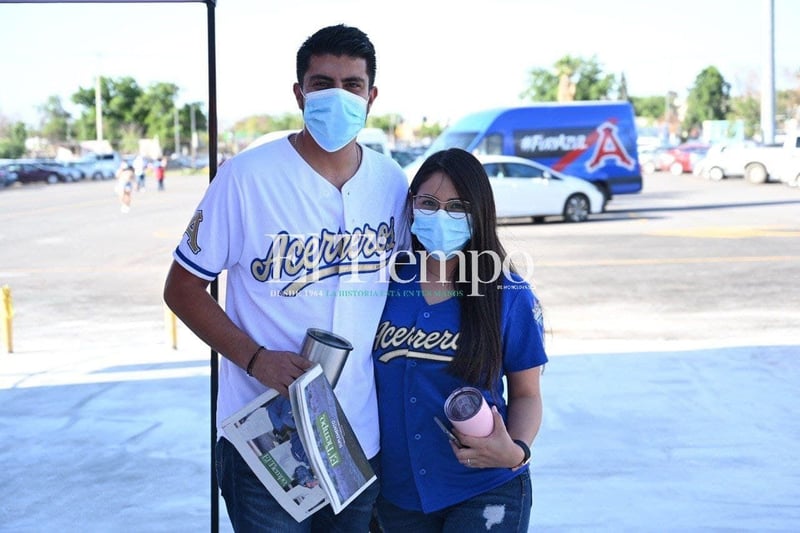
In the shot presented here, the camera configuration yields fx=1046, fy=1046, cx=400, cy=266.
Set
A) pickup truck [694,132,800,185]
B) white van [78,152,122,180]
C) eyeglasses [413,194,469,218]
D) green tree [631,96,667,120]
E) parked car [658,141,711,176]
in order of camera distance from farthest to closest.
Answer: green tree [631,96,667,120] < white van [78,152,122,180] < parked car [658,141,711,176] < pickup truck [694,132,800,185] < eyeglasses [413,194,469,218]

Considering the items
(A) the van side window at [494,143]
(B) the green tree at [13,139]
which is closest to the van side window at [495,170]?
(A) the van side window at [494,143]

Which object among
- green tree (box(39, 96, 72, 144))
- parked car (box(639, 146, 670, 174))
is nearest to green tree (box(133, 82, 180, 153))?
green tree (box(39, 96, 72, 144))

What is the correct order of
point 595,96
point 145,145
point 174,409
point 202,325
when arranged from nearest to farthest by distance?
1. point 202,325
2. point 174,409
3. point 145,145
4. point 595,96

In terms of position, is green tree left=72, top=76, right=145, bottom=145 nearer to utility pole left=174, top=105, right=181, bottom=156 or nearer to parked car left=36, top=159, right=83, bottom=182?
utility pole left=174, top=105, right=181, bottom=156

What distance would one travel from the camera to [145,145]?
8619cm

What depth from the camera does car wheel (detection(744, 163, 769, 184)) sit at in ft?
117

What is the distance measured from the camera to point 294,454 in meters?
2.48

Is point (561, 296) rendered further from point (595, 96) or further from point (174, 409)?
point (595, 96)

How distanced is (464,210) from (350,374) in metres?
0.49

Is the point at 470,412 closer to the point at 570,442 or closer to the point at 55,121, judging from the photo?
the point at 570,442

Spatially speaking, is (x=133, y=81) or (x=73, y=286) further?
(x=133, y=81)

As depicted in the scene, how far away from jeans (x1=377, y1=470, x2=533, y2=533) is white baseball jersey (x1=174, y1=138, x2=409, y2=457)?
0.65 ft

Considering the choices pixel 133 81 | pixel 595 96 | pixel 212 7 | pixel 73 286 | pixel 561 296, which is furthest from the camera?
pixel 133 81

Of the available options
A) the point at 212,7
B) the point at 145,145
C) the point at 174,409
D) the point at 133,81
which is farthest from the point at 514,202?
the point at 133,81
